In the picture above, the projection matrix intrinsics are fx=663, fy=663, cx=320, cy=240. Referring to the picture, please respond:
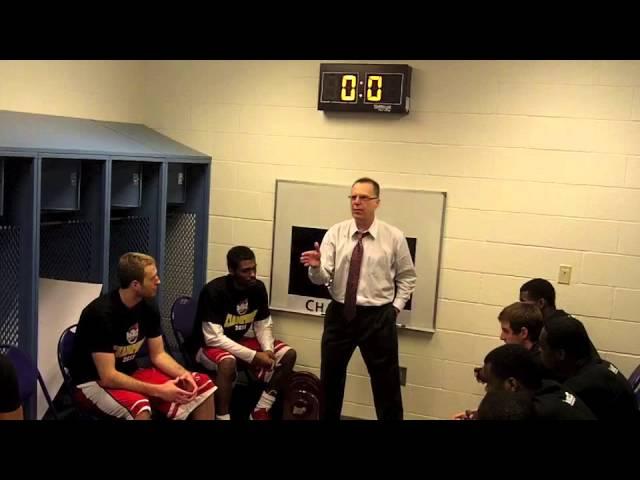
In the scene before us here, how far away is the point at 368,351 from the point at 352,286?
0.38m

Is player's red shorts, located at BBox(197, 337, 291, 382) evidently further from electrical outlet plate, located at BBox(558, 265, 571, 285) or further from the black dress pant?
electrical outlet plate, located at BBox(558, 265, 571, 285)

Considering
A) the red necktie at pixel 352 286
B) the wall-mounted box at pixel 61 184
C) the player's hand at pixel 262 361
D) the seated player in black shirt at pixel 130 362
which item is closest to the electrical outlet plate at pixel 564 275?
the red necktie at pixel 352 286

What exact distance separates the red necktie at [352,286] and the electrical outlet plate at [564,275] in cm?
114

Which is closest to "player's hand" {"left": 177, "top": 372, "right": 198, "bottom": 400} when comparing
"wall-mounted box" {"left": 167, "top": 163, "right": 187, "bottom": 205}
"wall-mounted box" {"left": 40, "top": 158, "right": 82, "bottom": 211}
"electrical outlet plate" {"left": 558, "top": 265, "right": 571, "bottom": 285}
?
"wall-mounted box" {"left": 40, "top": 158, "right": 82, "bottom": 211}

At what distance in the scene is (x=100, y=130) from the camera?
378 centimetres

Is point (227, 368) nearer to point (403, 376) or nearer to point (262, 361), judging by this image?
point (262, 361)

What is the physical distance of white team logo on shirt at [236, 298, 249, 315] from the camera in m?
3.81

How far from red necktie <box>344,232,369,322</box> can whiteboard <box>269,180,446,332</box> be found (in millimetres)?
458

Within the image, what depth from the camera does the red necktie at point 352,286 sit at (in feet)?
11.9

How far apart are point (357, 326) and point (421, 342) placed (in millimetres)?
592

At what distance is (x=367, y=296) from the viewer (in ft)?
12.0

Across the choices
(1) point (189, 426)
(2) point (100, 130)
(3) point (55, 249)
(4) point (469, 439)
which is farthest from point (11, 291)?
(4) point (469, 439)

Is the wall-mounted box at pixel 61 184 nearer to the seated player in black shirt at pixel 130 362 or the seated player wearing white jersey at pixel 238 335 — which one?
the seated player in black shirt at pixel 130 362

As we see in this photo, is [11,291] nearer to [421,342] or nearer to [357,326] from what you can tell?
[357,326]
